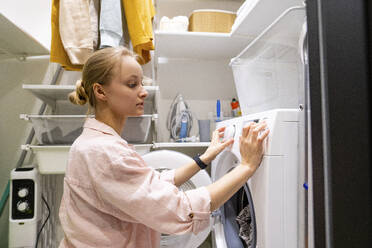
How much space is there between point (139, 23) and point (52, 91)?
0.72 m

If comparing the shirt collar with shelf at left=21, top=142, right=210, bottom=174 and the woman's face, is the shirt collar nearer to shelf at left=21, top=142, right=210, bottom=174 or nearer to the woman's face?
the woman's face

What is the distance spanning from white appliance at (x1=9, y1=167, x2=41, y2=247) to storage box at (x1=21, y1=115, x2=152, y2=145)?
9.6 inches

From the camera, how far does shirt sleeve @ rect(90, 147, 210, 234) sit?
69cm

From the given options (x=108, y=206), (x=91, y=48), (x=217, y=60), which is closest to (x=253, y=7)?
(x=217, y=60)

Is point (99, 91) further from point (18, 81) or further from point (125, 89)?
point (18, 81)

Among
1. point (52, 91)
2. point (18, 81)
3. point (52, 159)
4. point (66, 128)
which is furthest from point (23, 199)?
point (18, 81)

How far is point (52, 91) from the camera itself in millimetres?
1573

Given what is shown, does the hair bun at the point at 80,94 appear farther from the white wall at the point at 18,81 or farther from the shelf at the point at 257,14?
the white wall at the point at 18,81

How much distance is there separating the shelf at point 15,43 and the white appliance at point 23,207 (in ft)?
2.90

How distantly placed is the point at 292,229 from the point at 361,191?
46 cm

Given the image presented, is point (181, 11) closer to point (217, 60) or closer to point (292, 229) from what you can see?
point (217, 60)

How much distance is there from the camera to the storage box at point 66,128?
1448 mm

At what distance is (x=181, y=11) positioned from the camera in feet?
6.56

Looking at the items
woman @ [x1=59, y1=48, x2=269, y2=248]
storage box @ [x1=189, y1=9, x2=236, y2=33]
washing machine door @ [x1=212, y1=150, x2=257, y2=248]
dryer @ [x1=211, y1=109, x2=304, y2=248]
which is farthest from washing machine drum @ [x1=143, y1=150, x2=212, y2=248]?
storage box @ [x1=189, y1=9, x2=236, y2=33]
